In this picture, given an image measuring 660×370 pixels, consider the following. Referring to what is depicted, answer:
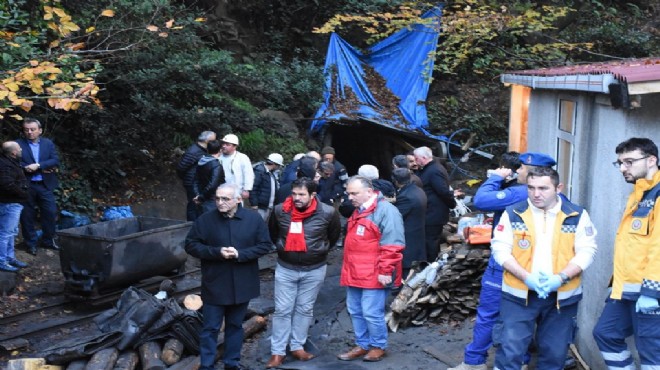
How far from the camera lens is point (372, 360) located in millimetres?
7766

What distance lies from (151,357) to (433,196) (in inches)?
175

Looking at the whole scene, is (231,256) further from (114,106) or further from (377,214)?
(114,106)

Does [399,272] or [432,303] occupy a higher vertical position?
[399,272]

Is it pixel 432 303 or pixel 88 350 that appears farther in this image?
pixel 432 303

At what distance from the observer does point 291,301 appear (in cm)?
777

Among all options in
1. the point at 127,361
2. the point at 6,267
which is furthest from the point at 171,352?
the point at 6,267

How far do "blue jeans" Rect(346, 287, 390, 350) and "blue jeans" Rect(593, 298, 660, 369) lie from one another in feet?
7.90

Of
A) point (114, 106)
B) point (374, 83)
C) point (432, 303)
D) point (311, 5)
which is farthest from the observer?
point (311, 5)

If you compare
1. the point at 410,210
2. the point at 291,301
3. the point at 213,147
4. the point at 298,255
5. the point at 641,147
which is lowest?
the point at 291,301

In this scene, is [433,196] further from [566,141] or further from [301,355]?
[301,355]

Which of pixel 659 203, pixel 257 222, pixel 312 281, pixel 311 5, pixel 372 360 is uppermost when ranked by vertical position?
pixel 311 5

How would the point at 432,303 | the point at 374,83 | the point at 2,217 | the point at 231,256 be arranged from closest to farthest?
1. the point at 231,256
2. the point at 432,303
3. the point at 2,217
4. the point at 374,83

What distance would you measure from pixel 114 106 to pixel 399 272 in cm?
848

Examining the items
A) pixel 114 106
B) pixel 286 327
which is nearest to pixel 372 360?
pixel 286 327
